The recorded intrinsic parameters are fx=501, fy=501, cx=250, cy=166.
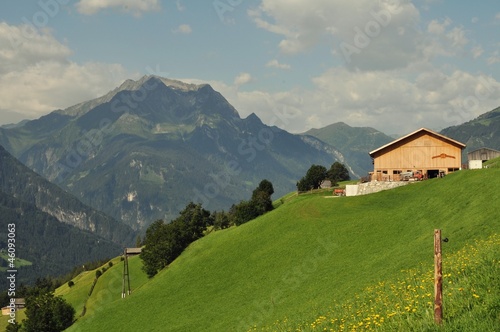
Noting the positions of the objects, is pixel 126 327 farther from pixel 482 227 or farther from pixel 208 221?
pixel 208 221

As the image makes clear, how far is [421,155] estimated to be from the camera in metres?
90.9

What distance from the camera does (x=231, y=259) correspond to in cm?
6938

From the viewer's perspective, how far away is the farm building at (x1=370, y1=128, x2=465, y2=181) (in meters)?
89.9

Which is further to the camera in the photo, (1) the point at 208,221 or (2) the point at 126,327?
(1) the point at 208,221

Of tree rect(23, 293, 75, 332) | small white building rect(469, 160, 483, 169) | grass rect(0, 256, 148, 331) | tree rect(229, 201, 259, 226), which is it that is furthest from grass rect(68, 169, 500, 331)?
tree rect(23, 293, 75, 332)

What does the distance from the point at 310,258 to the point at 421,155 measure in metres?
43.1

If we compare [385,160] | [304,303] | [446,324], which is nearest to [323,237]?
[304,303]

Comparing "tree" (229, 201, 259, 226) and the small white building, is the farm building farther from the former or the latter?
"tree" (229, 201, 259, 226)

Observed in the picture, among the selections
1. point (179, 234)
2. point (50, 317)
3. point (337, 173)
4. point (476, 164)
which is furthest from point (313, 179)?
point (50, 317)

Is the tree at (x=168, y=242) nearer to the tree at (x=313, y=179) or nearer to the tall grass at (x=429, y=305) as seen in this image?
the tree at (x=313, y=179)

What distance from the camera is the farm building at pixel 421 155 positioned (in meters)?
89.9

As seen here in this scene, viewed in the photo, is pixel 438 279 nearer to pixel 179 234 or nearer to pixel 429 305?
pixel 429 305

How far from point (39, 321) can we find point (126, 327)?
5248 cm

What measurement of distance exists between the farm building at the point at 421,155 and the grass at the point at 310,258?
15.4 metres
